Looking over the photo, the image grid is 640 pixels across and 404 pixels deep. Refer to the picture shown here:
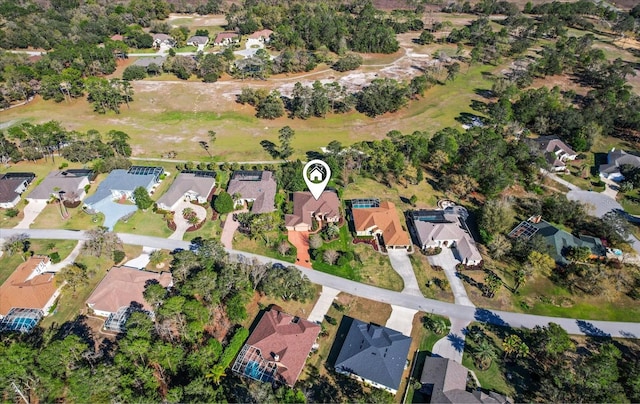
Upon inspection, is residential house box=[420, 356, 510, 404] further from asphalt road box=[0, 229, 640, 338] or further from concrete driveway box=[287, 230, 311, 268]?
concrete driveway box=[287, 230, 311, 268]

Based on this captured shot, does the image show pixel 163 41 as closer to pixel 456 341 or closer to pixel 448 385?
pixel 456 341

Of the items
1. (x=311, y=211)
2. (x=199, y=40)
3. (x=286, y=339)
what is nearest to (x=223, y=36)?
(x=199, y=40)

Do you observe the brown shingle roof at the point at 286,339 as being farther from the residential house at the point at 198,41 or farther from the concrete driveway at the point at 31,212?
the residential house at the point at 198,41

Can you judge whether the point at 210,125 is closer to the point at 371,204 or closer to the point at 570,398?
the point at 371,204

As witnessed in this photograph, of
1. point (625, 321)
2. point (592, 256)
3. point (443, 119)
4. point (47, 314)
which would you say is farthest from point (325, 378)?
point (443, 119)

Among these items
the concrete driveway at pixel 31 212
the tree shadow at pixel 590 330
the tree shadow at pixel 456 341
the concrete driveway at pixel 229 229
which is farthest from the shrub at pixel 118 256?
the tree shadow at pixel 590 330
